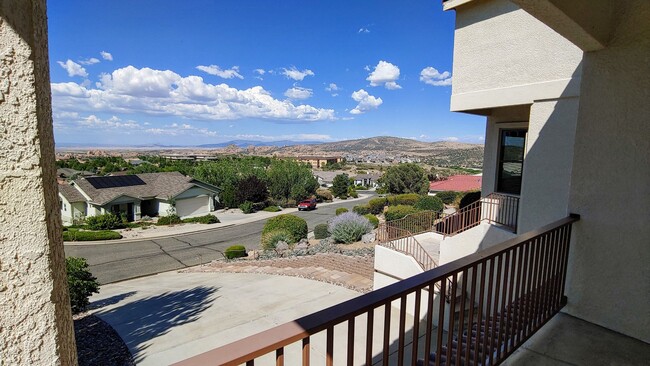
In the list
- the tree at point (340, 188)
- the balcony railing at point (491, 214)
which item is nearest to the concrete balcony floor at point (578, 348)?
the balcony railing at point (491, 214)

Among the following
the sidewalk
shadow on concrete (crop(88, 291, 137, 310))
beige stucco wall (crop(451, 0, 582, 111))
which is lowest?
the sidewalk

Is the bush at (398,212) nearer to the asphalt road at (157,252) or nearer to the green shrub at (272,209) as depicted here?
the asphalt road at (157,252)

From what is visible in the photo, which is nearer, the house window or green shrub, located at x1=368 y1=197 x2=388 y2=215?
the house window

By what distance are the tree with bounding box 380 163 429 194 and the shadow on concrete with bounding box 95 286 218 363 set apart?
112 feet

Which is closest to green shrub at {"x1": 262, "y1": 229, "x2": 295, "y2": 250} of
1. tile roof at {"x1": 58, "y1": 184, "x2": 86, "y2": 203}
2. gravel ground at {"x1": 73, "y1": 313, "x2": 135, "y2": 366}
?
gravel ground at {"x1": 73, "y1": 313, "x2": 135, "y2": 366}

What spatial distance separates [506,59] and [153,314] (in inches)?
422

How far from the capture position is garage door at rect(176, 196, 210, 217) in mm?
33188

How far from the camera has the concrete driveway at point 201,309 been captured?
24.7ft

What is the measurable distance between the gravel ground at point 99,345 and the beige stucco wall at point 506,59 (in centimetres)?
897

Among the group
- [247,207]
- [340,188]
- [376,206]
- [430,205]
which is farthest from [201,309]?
[340,188]

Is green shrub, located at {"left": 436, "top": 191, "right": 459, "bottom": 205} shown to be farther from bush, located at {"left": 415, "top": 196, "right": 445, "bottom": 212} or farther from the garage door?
the garage door

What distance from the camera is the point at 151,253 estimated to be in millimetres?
20047

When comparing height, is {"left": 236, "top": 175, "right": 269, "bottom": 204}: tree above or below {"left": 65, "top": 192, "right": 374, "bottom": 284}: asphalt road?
above

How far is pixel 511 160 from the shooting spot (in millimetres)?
7996
